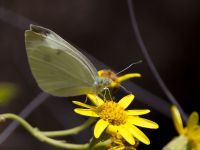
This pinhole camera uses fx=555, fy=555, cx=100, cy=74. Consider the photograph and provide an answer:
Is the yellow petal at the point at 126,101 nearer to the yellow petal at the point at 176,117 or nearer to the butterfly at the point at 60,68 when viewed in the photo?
the butterfly at the point at 60,68

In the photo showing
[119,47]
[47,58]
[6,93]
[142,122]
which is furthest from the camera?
[119,47]

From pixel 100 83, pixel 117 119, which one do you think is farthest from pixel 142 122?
pixel 100 83

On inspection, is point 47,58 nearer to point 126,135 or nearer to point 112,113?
point 112,113

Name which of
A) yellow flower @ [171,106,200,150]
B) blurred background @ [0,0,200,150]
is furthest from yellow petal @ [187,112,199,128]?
blurred background @ [0,0,200,150]

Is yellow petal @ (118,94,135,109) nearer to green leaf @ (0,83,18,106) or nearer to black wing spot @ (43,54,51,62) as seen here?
black wing spot @ (43,54,51,62)

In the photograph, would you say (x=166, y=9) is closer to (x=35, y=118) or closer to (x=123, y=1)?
(x=123, y=1)

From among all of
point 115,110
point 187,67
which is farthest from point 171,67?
point 115,110
